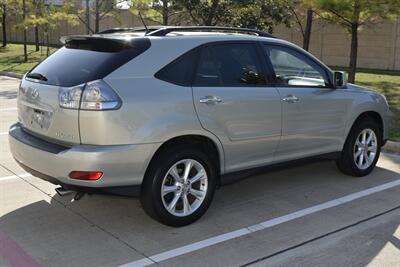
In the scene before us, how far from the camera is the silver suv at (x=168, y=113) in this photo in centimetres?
407

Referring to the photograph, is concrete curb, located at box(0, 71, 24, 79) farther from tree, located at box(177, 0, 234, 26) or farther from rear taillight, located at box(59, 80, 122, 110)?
rear taillight, located at box(59, 80, 122, 110)

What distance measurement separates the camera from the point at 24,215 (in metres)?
4.82

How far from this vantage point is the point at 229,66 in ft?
16.1

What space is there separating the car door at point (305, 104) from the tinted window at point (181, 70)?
0.99 meters

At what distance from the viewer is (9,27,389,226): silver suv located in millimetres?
4074

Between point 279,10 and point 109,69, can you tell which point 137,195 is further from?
point 279,10

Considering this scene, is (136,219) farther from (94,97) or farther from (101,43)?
(101,43)

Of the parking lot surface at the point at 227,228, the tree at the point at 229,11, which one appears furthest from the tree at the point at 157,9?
the parking lot surface at the point at 227,228

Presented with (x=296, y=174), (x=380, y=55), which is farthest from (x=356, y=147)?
(x=380, y=55)

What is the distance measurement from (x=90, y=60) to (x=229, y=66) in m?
1.31

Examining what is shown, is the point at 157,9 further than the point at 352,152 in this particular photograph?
Yes

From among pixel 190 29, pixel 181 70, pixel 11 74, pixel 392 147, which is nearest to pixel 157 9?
pixel 11 74

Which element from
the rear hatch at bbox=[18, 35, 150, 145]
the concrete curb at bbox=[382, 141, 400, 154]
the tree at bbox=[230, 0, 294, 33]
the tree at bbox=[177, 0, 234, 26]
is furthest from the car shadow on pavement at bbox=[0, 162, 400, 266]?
the tree at bbox=[230, 0, 294, 33]

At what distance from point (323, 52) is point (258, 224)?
776 inches
